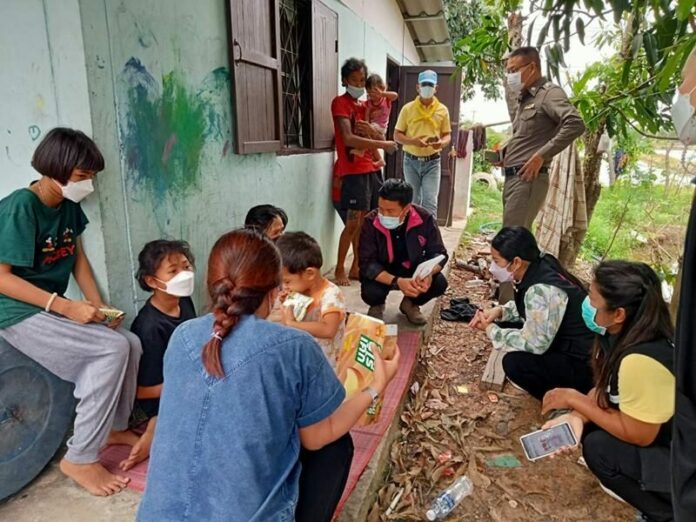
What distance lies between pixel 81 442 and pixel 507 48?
501 cm

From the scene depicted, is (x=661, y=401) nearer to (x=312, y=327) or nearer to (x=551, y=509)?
(x=551, y=509)

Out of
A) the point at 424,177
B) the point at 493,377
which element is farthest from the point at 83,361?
the point at 424,177

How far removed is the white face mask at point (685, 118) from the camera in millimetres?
1218

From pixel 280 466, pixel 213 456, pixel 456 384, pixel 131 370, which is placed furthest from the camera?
pixel 456 384

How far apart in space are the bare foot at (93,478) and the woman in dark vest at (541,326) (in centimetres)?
210

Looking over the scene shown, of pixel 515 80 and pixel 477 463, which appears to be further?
pixel 515 80

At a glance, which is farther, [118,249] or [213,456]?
[118,249]

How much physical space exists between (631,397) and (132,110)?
2503 millimetres

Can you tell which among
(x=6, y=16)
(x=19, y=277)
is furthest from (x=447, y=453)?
(x=6, y=16)

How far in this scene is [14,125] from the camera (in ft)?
7.26

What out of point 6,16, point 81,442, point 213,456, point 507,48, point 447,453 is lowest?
point 447,453

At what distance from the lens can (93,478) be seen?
206 centimetres

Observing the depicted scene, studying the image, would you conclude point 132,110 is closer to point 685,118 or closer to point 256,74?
point 256,74

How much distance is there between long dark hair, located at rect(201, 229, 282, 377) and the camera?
1251 mm
